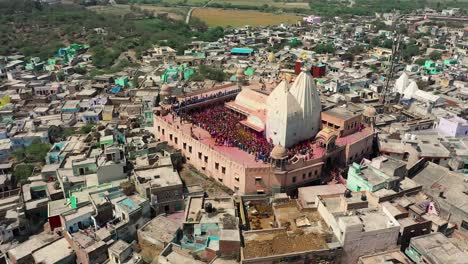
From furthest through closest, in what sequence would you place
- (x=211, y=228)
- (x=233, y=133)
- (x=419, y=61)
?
1. (x=419, y=61)
2. (x=233, y=133)
3. (x=211, y=228)

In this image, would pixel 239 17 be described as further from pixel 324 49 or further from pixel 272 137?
pixel 272 137

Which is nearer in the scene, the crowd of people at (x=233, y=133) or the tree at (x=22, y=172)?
the crowd of people at (x=233, y=133)

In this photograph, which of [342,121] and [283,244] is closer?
[283,244]

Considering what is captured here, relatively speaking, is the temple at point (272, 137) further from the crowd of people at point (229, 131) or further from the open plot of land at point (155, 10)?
the open plot of land at point (155, 10)

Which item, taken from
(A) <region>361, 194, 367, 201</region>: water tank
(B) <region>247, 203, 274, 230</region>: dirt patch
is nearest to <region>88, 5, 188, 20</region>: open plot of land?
(B) <region>247, 203, 274, 230</region>: dirt patch

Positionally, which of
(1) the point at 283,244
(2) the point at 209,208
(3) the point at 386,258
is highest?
(1) the point at 283,244

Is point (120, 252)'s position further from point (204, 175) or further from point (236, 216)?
point (204, 175)

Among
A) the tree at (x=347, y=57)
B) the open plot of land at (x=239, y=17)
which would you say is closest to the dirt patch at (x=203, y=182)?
the tree at (x=347, y=57)

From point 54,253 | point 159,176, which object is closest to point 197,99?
point 159,176

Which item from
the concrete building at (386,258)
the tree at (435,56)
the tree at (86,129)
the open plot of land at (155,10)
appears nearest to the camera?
the concrete building at (386,258)
